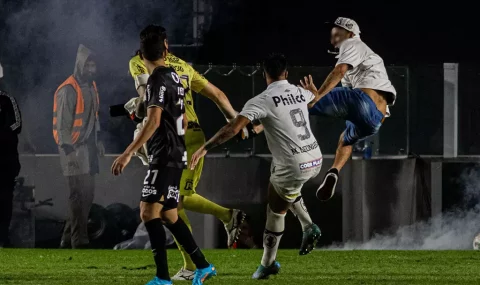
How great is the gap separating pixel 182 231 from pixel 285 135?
1.17m

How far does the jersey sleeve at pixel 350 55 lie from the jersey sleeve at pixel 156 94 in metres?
2.94

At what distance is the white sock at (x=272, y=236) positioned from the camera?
10000 millimetres

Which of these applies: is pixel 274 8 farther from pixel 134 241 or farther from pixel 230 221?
pixel 230 221

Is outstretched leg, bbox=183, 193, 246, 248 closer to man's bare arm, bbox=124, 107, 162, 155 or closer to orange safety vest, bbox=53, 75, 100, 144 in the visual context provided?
man's bare arm, bbox=124, 107, 162, 155

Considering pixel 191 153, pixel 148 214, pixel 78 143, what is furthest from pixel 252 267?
pixel 78 143

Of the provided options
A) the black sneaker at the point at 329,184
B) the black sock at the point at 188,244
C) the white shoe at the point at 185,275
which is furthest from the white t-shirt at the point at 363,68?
the black sock at the point at 188,244

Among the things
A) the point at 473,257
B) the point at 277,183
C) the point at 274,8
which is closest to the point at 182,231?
the point at 277,183

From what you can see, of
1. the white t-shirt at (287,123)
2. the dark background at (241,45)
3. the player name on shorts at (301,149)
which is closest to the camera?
the white t-shirt at (287,123)

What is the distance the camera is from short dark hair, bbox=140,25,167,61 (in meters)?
8.91

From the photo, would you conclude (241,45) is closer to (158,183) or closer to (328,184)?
(328,184)

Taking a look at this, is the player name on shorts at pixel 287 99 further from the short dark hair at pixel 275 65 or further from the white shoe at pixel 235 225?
the white shoe at pixel 235 225

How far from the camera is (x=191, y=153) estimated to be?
34.4ft

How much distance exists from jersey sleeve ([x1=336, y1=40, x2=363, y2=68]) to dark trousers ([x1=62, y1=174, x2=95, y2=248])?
425 cm

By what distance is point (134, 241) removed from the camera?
1441 cm
